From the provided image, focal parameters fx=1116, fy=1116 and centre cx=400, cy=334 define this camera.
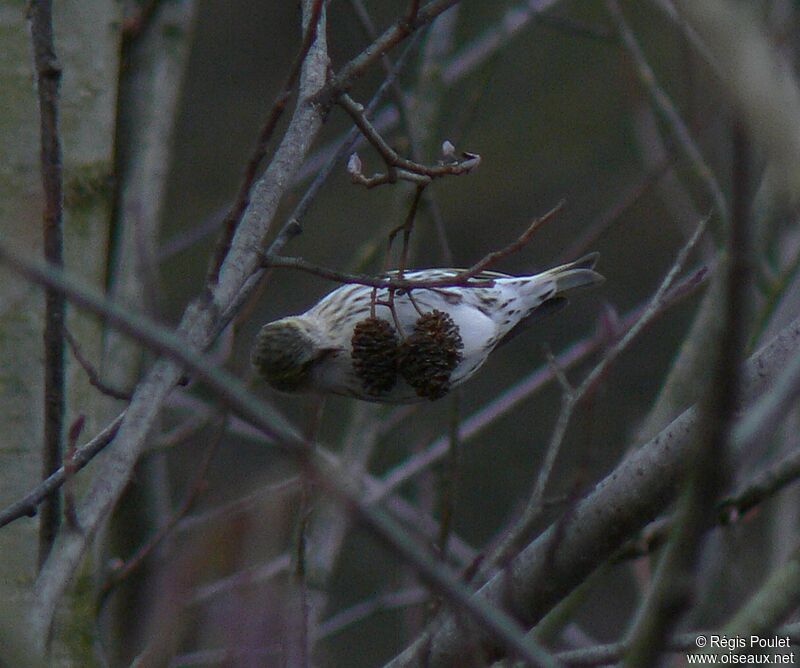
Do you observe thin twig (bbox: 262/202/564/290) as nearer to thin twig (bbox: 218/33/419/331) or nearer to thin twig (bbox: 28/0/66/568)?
thin twig (bbox: 218/33/419/331)

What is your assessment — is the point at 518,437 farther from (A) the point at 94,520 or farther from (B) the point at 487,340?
(A) the point at 94,520

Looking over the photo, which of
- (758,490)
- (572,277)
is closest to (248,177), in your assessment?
(758,490)

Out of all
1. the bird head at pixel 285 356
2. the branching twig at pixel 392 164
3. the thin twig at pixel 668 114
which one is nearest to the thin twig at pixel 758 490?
the branching twig at pixel 392 164

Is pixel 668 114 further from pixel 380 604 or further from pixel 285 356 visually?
pixel 380 604

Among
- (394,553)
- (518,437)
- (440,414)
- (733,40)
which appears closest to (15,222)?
(394,553)

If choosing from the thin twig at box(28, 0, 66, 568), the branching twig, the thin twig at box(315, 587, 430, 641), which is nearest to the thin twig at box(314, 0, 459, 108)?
the branching twig

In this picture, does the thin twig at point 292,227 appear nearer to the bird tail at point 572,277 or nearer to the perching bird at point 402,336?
the perching bird at point 402,336
